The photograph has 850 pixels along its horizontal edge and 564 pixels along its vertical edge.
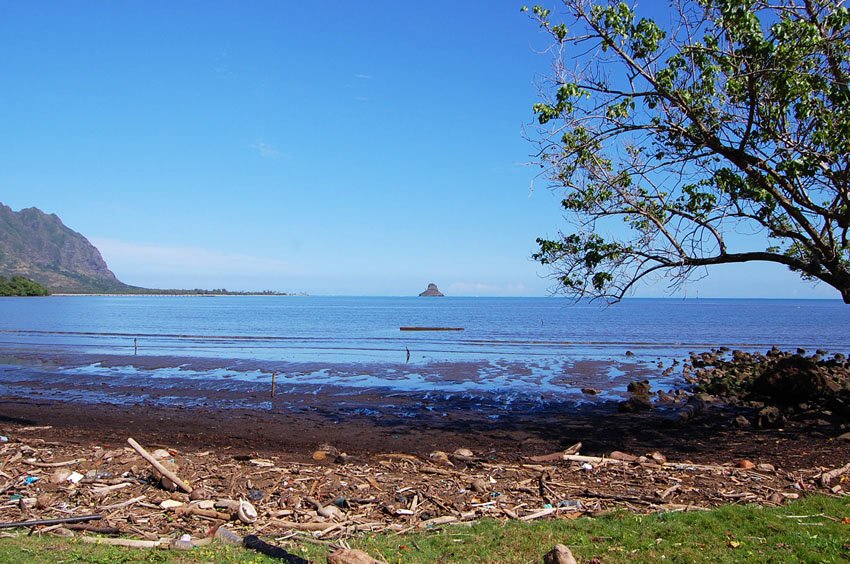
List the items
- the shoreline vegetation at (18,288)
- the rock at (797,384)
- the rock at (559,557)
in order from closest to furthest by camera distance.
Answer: the rock at (559,557) < the rock at (797,384) < the shoreline vegetation at (18,288)

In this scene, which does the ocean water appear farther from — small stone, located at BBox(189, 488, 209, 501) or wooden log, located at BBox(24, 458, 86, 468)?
small stone, located at BBox(189, 488, 209, 501)

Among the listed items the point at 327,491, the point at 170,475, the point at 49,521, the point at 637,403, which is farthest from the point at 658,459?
the point at 49,521

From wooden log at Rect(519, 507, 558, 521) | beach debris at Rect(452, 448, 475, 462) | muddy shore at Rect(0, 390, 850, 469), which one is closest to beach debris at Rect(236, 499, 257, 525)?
wooden log at Rect(519, 507, 558, 521)

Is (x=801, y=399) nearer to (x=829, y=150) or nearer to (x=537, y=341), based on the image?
(x=829, y=150)

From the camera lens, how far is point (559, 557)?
591 centimetres

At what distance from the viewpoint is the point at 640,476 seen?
389 inches

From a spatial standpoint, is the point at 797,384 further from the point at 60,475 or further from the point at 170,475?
the point at 60,475

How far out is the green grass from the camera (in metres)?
6.36

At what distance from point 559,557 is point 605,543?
1.13 metres

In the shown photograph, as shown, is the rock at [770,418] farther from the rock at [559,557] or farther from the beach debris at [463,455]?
the rock at [559,557]

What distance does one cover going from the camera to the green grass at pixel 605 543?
250 inches

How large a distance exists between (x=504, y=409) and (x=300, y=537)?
1334 cm

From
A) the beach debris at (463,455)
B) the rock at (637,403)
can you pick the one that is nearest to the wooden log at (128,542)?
the beach debris at (463,455)

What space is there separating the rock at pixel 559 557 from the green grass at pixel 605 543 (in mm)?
325
